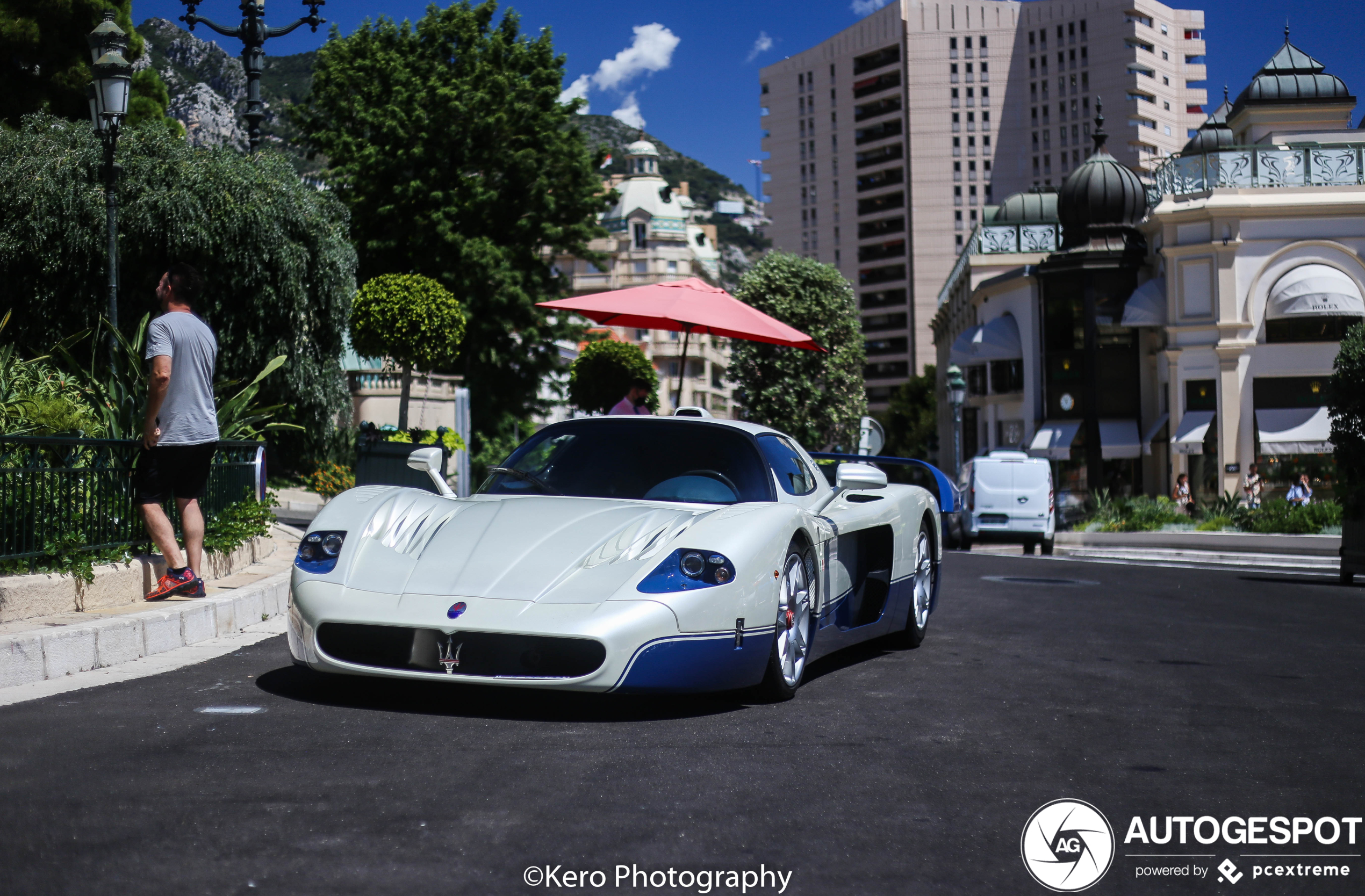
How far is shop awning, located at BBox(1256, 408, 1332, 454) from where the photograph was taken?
3566 cm

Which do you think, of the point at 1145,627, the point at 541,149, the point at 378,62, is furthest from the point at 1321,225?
the point at 1145,627

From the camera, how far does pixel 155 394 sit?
6.90m

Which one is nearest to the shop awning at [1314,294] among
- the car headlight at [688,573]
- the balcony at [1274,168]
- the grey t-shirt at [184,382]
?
the balcony at [1274,168]

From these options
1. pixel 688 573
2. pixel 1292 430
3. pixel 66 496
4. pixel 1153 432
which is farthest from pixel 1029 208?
pixel 688 573

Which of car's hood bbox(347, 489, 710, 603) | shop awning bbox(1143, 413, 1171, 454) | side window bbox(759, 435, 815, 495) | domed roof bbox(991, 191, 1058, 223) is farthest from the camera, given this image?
domed roof bbox(991, 191, 1058, 223)

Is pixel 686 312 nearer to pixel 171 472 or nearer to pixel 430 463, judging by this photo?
pixel 171 472

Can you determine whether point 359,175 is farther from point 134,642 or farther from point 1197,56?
point 1197,56

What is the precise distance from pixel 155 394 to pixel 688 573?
3.47 metres

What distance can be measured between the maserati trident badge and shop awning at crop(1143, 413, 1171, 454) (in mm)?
37020

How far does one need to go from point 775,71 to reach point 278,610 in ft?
407

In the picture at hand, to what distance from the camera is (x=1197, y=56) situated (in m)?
111

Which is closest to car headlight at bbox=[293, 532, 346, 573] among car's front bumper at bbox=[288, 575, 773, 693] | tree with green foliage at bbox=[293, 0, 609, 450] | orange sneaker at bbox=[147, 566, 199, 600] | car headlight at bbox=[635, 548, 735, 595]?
car's front bumper at bbox=[288, 575, 773, 693]

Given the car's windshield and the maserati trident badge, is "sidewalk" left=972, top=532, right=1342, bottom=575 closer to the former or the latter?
the car's windshield

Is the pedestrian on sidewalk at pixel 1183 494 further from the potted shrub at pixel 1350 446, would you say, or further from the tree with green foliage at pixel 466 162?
the tree with green foliage at pixel 466 162
